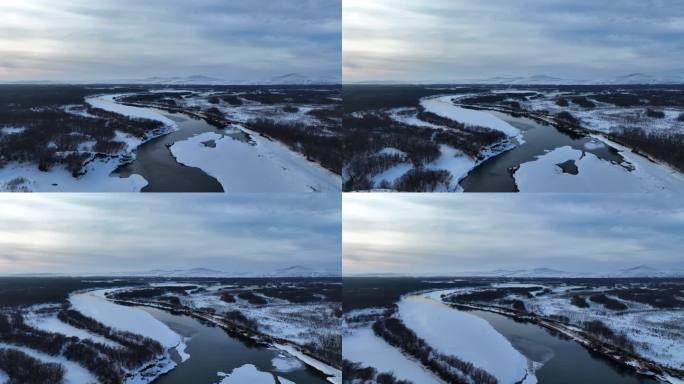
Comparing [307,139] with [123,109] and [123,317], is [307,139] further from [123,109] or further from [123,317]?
[123,317]

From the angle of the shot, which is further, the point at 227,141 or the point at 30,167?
the point at 227,141

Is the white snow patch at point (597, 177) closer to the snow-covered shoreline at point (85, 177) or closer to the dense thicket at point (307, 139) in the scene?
the dense thicket at point (307, 139)

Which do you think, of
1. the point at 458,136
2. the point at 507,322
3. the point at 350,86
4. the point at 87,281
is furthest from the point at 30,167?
the point at 507,322

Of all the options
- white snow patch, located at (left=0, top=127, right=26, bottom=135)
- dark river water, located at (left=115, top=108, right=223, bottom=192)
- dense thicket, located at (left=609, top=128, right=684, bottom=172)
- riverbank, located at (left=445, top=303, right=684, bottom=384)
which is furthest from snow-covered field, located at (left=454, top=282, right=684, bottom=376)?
white snow patch, located at (left=0, top=127, right=26, bottom=135)

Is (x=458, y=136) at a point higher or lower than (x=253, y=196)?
higher

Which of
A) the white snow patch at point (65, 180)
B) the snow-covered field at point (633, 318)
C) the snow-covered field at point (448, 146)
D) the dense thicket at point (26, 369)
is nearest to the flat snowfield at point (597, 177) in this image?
the snow-covered field at point (448, 146)

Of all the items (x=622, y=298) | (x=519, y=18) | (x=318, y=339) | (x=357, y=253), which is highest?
(x=519, y=18)

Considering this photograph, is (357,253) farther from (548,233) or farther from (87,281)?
(87,281)
